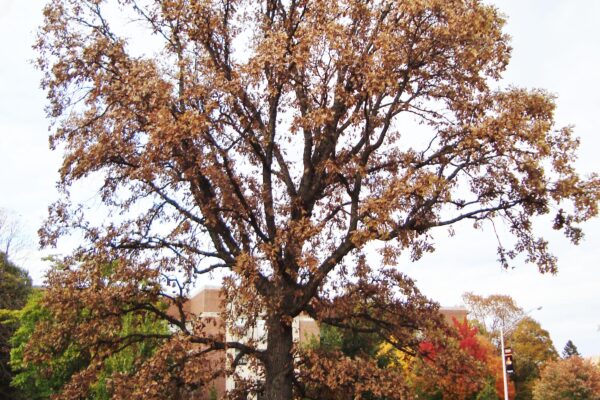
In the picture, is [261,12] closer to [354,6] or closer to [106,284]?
[354,6]

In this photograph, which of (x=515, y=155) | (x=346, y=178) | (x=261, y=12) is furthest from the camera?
(x=261, y=12)

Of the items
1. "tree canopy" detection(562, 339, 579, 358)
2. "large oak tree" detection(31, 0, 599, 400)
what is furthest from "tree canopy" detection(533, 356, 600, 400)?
"tree canopy" detection(562, 339, 579, 358)

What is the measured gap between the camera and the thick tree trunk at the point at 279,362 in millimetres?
12391

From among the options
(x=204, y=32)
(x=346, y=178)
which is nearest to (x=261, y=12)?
(x=204, y=32)

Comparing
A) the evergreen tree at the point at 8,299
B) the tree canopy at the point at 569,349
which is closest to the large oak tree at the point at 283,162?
the evergreen tree at the point at 8,299

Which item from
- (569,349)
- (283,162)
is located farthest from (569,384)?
(569,349)

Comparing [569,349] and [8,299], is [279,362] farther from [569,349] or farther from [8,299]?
[569,349]

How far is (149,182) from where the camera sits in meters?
12.6

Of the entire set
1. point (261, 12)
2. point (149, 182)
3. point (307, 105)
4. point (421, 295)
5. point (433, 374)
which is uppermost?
point (261, 12)

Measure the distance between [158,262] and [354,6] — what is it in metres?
6.44

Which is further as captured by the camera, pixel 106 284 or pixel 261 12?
pixel 261 12

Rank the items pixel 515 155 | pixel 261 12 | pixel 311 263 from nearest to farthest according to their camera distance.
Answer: pixel 311 263 → pixel 515 155 → pixel 261 12

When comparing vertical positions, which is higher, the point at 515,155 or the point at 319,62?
the point at 319,62

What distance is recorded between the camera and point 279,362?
12633mm
